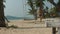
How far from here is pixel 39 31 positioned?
35.2ft

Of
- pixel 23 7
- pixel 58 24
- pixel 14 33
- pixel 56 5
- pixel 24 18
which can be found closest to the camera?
pixel 58 24

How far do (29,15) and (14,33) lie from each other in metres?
11.4

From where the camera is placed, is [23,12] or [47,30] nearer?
[47,30]

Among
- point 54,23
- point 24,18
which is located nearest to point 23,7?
point 24,18

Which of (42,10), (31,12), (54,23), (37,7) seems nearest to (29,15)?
(31,12)

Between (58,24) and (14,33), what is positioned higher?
(58,24)

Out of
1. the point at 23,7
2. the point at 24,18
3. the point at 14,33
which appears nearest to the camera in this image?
the point at 14,33

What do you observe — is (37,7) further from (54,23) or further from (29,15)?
(54,23)

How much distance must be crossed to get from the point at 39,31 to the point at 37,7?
30.5ft

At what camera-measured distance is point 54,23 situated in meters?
4.10

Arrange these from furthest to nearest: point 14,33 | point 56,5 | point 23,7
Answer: point 23,7 → point 56,5 → point 14,33

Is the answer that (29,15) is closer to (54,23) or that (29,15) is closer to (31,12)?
Result: (31,12)

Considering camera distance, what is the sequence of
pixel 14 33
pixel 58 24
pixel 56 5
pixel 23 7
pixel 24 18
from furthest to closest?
pixel 24 18
pixel 23 7
pixel 56 5
pixel 14 33
pixel 58 24

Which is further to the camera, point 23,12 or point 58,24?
point 23,12
